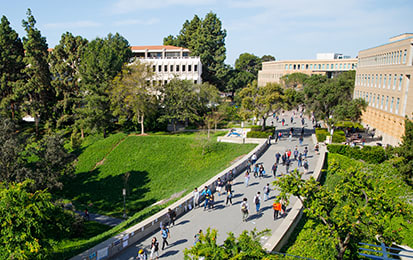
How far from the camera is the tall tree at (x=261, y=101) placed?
36031mm

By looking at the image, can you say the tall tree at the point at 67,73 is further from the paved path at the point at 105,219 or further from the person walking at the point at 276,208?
the person walking at the point at 276,208

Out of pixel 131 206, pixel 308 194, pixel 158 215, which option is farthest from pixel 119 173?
pixel 308 194

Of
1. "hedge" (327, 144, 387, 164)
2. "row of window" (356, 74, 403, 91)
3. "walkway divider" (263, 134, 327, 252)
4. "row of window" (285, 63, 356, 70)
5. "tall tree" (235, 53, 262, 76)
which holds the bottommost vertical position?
"walkway divider" (263, 134, 327, 252)

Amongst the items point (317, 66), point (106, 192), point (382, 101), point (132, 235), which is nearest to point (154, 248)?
point (132, 235)

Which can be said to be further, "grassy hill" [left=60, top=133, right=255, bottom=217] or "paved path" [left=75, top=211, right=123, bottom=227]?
"grassy hill" [left=60, top=133, right=255, bottom=217]

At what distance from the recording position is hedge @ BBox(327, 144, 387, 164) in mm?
30172

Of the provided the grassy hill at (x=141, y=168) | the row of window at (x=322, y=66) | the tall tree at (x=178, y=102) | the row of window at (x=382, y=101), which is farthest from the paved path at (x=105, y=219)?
the row of window at (x=322, y=66)

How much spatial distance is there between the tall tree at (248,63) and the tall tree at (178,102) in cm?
7081

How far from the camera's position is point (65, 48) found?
50.4 meters

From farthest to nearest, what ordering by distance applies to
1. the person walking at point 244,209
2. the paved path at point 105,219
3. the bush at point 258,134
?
the bush at point 258,134 → the paved path at point 105,219 → the person walking at point 244,209

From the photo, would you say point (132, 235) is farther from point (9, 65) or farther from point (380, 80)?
point (9, 65)

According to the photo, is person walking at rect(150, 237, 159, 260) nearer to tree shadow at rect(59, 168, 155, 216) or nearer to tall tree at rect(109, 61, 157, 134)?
tree shadow at rect(59, 168, 155, 216)

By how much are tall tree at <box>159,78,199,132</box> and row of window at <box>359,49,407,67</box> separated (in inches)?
1003

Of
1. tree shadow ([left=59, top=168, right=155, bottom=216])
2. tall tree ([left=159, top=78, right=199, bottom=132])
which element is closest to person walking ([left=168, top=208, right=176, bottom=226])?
tree shadow ([left=59, top=168, right=155, bottom=216])
